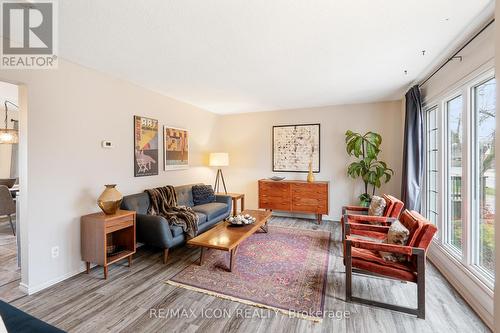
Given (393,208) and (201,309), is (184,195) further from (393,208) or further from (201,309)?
(393,208)

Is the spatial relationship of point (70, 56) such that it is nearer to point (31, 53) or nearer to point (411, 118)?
point (31, 53)

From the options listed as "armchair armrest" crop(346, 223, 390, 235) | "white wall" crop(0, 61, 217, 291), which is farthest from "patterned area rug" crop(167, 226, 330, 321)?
"white wall" crop(0, 61, 217, 291)

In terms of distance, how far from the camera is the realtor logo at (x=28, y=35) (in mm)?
1779

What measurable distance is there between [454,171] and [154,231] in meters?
3.73

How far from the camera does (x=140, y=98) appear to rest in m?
3.63

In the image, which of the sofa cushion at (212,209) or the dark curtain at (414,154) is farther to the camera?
the sofa cushion at (212,209)

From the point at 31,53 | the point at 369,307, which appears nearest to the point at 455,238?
the point at 369,307

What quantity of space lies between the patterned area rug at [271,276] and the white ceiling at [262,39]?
2474mm

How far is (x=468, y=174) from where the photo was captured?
7.70 ft

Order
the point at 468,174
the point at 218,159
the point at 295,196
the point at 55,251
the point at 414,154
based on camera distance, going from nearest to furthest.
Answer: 1. the point at 468,174
2. the point at 55,251
3. the point at 414,154
4. the point at 295,196
5. the point at 218,159

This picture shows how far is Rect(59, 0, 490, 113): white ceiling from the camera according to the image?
176 cm

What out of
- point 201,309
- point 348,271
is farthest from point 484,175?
point 201,309

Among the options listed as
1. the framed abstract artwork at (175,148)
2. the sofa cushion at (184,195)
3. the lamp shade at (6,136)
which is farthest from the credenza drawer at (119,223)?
the lamp shade at (6,136)

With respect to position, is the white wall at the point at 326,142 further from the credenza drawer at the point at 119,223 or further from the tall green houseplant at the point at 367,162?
the credenza drawer at the point at 119,223
